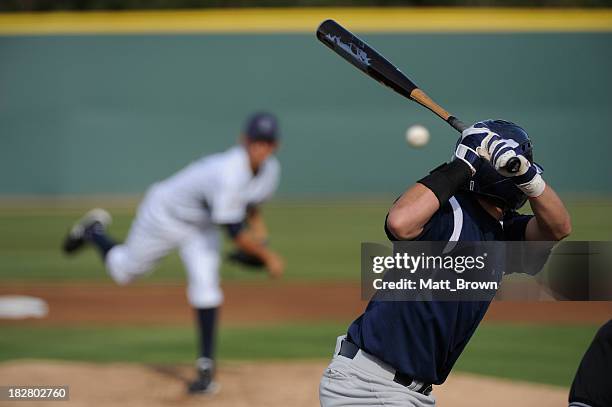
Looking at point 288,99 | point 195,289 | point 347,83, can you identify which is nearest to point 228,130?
point 288,99

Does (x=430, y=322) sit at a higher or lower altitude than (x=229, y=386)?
higher

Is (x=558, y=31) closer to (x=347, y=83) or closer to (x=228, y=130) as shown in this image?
(x=347, y=83)

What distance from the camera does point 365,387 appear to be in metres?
2.99

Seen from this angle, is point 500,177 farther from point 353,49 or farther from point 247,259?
point 247,259

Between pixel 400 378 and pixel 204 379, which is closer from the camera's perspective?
pixel 400 378

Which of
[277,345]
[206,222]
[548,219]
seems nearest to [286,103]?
[277,345]

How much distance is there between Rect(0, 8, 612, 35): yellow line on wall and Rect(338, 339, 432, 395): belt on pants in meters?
15.0

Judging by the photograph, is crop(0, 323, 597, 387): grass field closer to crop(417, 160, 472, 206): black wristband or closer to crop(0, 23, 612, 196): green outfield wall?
crop(417, 160, 472, 206): black wristband

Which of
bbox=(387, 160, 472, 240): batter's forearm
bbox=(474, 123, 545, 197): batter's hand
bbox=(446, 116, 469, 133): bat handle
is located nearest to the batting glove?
bbox=(474, 123, 545, 197): batter's hand

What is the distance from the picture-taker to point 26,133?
58.6 feet

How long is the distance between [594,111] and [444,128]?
3483 mm

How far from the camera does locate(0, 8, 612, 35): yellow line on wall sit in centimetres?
1764

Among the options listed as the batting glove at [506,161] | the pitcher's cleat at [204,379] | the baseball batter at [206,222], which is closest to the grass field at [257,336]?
the baseball batter at [206,222]

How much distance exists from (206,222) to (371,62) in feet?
10.3
